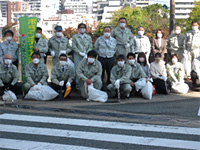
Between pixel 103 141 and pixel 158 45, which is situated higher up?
pixel 158 45

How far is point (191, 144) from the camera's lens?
6254 mm

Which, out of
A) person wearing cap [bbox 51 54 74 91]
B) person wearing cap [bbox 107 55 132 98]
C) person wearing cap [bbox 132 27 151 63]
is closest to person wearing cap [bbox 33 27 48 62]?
person wearing cap [bbox 51 54 74 91]

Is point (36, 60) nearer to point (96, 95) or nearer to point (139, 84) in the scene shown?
point (96, 95)

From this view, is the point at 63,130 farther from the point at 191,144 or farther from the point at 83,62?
the point at 83,62

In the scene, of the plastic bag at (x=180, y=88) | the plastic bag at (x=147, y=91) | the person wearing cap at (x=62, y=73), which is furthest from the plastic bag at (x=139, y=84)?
the person wearing cap at (x=62, y=73)

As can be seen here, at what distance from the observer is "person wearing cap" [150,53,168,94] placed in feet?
37.4

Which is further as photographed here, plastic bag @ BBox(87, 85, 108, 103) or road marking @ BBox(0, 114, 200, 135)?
plastic bag @ BBox(87, 85, 108, 103)

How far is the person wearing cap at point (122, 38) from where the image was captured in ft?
38.3

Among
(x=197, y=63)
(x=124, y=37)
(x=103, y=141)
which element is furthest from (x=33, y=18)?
(x=103, y=141)

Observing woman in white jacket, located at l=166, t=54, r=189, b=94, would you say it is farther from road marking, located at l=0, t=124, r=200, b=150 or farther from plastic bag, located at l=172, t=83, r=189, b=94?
road marking, located at l=0, t=124, r=200, b=150

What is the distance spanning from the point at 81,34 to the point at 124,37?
1.31 metres

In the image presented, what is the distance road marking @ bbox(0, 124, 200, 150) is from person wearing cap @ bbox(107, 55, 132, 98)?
11.8ft

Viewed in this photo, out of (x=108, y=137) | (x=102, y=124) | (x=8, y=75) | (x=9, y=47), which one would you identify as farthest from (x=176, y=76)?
(x=108, y=137)

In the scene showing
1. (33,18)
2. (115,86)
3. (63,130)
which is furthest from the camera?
(33,18)
